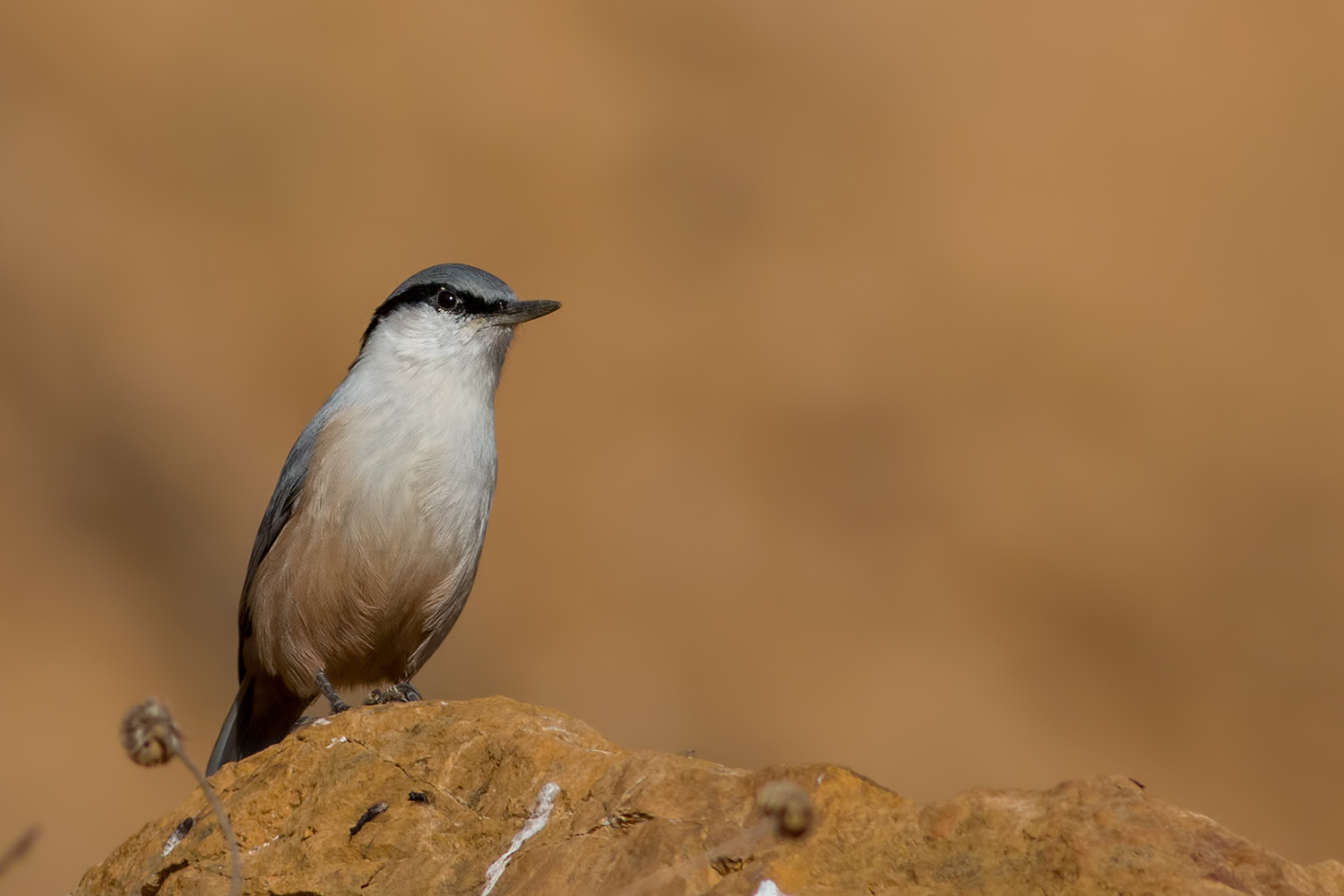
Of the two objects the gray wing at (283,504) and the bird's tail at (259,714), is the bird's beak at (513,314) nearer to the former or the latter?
the gray wing at (283,504)

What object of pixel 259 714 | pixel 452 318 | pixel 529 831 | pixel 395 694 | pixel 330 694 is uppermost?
pixel 452 318

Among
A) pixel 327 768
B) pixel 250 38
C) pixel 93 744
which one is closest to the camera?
pixel 327 768

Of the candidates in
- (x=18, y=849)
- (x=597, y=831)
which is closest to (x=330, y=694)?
(x=597, y=831)

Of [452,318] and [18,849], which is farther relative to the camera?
[452,318]

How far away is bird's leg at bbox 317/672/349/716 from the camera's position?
589 centimetres

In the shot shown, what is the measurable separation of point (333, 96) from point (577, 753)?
13.0 meters

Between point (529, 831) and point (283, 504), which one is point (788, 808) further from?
point (283, 504)

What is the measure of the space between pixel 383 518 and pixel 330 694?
792 mm

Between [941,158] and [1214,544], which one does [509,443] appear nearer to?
[941,158]

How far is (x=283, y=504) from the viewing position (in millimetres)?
6344

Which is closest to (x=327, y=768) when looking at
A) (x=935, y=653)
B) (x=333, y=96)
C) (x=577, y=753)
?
(x=577, y=753)

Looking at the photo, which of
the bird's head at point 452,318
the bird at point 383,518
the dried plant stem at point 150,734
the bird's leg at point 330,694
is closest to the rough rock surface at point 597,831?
the dried plant stem at point 150,734

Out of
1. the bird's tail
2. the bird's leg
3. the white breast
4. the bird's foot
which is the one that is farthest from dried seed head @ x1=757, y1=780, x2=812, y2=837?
the bird's tail

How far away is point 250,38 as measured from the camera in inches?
615
